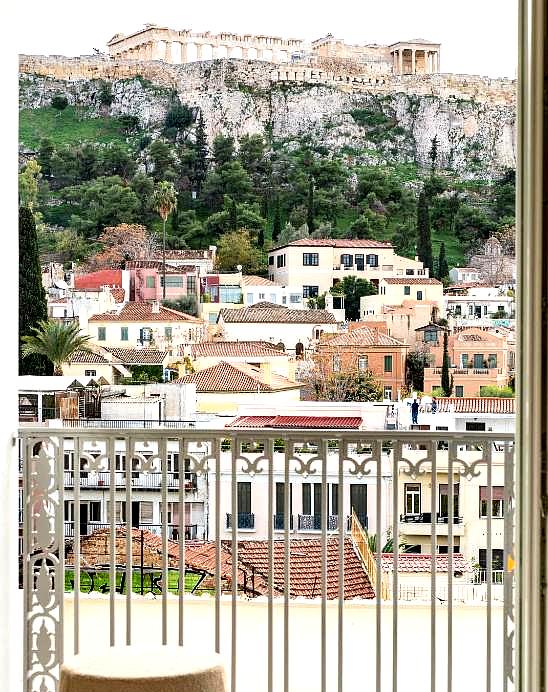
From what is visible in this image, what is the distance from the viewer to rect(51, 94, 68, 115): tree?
4.86m

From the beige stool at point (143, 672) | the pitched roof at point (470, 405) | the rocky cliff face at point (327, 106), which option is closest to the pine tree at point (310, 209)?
the rocky cliff face at point (327, 106)

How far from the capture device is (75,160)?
487 centimetres

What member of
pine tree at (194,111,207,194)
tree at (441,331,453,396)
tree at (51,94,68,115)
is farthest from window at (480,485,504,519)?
A: tree at (51,94,68,115)

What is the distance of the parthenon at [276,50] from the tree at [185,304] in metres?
1.23

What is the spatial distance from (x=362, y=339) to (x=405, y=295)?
0.99 ft

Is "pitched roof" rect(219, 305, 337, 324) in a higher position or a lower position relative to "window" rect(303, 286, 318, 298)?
lower

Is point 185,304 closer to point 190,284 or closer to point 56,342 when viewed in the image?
point 190,284

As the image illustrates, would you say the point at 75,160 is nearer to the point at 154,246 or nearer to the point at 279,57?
the point at 154,246

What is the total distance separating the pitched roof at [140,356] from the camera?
4.81 metres

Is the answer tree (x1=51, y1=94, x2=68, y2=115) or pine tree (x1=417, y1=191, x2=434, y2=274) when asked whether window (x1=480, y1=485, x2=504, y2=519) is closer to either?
pine tree (x1=417, y1=191, x2=434, y2=274)

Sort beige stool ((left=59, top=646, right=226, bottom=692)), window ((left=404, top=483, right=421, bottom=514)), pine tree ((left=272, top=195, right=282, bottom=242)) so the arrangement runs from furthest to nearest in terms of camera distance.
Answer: pine tree ((left=272, top=195, right=282, bottom=242))
window ((left=404, top=483, right=421, bottom=514))
beige stool ((left=59, top=646, right=226, bottom=692))

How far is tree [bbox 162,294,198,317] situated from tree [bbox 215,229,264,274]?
0.21 m

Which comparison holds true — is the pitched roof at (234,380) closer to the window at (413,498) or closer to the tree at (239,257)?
the tree at (239,257)

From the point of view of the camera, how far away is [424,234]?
483cm
